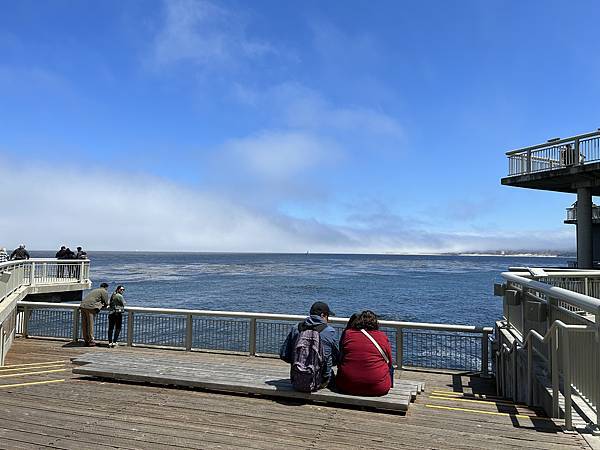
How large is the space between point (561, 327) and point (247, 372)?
4229 mm

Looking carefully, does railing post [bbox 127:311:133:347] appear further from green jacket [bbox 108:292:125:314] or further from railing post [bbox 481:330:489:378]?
railing post [bbox 481:330:489:378]

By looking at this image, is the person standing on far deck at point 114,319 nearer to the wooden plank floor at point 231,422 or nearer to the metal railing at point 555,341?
the wooden plank floor at point 231,422

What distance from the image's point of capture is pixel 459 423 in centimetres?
495

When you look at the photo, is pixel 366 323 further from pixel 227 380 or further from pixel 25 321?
pixel 25 321

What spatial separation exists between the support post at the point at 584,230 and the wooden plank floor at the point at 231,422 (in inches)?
690

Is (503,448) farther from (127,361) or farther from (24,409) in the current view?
(127,361)

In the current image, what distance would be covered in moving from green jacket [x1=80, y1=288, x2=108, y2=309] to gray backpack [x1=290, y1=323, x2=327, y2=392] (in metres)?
8.10

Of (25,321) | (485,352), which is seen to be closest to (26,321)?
(25,321)

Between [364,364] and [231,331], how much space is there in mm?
6194

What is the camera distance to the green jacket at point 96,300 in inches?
A: 482

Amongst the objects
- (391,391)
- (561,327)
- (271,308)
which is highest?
(561,327)

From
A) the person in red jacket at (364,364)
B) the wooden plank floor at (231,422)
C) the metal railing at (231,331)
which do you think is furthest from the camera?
the metal railing at (231,331)

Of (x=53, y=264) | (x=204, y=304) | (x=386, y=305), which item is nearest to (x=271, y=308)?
(x=204, y=304)

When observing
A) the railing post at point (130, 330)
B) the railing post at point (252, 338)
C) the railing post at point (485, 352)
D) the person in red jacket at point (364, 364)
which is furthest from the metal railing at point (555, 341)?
the railing post at point (130, 330)
